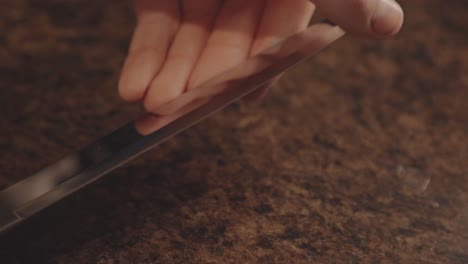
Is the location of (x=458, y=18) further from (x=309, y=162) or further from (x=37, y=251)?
(x=37, y=251)

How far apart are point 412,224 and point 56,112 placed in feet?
1.48

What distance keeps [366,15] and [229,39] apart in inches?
7.0

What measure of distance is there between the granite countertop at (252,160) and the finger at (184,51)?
4.1 inches

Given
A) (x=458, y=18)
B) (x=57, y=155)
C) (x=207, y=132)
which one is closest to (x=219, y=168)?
(x=207, y=132)

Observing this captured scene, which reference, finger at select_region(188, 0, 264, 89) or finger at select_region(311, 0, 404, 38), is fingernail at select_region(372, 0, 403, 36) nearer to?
finger at select_region(311, 0, 404, 38)

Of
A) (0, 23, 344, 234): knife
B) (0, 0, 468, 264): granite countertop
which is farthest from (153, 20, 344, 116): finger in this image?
(0, 0, 468, 264): granite countertop

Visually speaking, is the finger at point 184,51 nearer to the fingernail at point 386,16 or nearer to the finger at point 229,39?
the finger at point 229,39

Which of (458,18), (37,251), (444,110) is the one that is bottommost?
(37,251)

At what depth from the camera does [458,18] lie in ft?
3.61

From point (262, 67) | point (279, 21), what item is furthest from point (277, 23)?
point (262, 67)

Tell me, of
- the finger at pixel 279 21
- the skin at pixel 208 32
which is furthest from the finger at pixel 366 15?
the finger at pixel 279 21

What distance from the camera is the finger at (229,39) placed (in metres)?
0.63

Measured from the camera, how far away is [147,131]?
54cm

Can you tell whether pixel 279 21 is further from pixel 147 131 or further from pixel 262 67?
pixel 147 131
